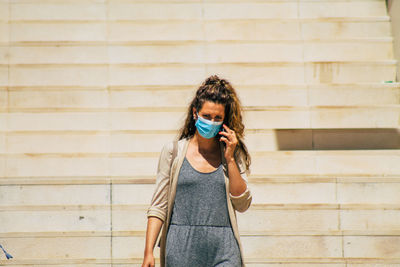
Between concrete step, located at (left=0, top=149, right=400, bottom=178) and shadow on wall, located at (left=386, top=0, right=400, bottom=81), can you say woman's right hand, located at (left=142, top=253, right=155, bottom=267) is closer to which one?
concrete step, located at (left=0, top=149, right=400, bottom=178)

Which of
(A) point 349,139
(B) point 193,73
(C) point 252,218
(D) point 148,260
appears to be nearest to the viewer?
(D) point 148,260

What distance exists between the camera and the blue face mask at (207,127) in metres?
3.58

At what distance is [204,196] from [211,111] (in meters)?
0.51

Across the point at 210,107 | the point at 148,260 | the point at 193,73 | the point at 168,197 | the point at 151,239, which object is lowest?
the point at 148,260

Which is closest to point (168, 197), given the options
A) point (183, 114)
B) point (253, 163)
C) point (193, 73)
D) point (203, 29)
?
point (253, 163)

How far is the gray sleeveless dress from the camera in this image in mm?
3506

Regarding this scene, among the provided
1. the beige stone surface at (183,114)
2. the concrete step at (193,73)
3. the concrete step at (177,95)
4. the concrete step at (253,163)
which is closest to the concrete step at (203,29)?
the beige stone surface at (183,114)

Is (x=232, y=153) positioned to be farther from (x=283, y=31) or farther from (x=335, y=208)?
(x=283, y=31)

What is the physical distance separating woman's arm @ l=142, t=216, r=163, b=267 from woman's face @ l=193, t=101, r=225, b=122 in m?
0.69

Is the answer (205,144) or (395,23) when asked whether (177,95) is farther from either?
(205,144)

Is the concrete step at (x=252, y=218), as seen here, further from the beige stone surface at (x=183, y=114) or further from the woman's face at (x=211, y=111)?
the woman's face at (x=211, y=111)

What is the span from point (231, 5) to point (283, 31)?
98 centimetres

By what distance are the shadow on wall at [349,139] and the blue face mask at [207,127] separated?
16.4 ft

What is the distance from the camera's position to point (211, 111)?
3.62 m
